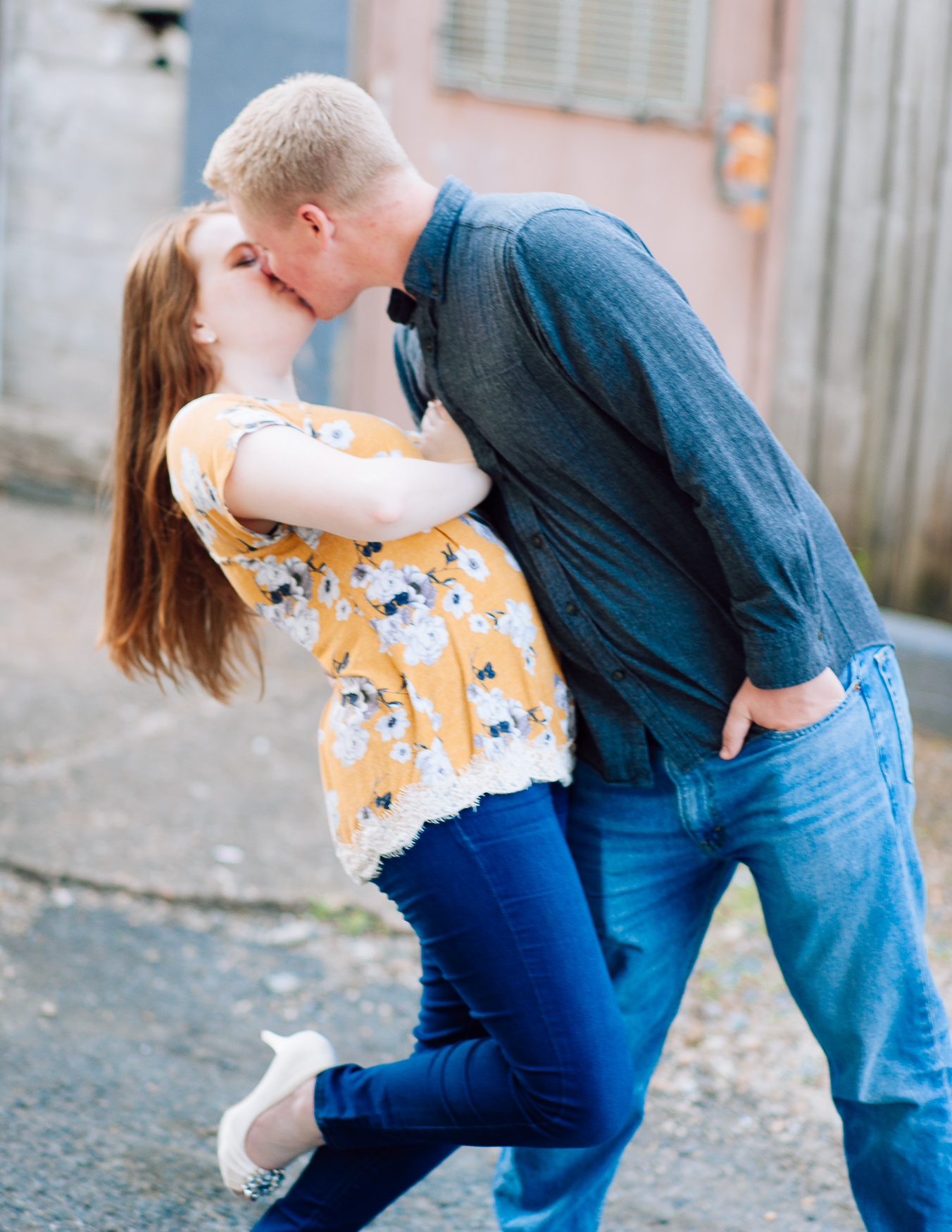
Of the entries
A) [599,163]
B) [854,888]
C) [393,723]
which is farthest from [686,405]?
[599,163]

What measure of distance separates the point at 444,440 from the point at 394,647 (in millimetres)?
320

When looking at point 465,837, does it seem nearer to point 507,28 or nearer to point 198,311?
point 198,311

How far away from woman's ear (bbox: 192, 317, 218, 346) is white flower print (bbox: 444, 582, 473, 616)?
0.56 metres

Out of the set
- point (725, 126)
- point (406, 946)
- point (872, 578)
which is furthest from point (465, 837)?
point (725, 126)

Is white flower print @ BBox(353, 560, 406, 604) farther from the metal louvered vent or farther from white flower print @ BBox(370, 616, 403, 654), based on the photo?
the metal louvered vent

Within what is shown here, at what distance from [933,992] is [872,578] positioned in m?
3.29

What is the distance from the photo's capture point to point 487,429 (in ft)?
5.70

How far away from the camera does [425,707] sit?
168 centimetres

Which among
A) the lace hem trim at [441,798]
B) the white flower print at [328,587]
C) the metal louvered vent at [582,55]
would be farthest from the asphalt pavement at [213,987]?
the metal louvered vent at [582,55]

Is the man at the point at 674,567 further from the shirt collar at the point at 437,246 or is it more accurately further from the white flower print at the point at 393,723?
the white flower print at the point at 393,723

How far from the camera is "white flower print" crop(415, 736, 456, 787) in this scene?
1669mm

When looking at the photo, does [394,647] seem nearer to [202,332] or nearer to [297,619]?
[297,619]

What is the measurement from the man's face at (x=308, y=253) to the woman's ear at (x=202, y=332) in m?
0.13

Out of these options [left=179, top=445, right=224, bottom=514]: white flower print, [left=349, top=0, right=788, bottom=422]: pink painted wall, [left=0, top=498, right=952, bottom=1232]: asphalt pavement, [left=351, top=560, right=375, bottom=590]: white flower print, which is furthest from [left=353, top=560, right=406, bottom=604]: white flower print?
[left=349, top=0, right=788, bottom=422]: pink painted wall
